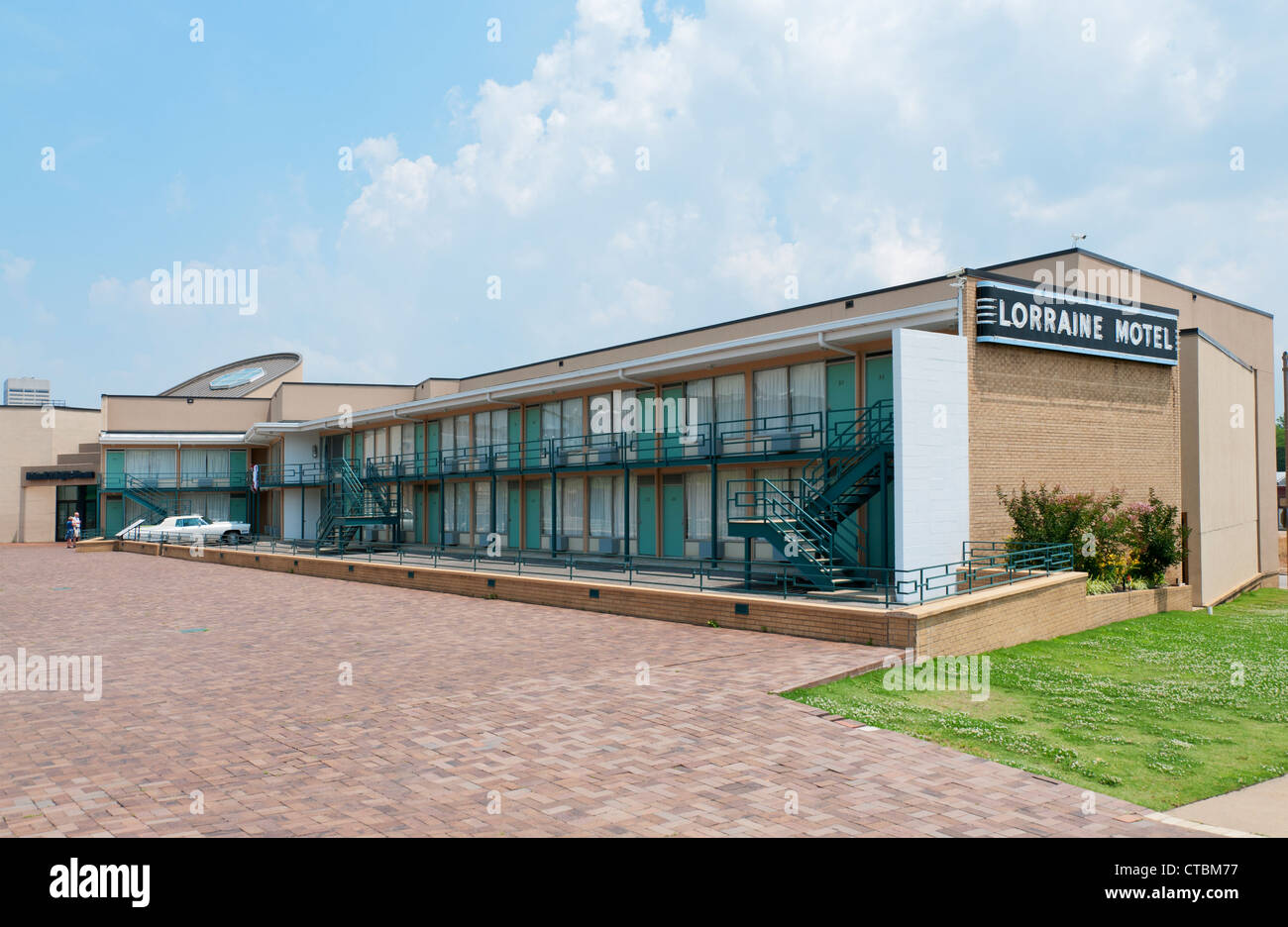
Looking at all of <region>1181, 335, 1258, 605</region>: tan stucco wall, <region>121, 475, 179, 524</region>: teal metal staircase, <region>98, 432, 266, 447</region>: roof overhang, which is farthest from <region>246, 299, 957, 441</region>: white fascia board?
<region>121, 475, 179, 524</region>: teal metal staircase

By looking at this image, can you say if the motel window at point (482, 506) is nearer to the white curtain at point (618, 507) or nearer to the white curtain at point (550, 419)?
the white curtain at point (550, 419)

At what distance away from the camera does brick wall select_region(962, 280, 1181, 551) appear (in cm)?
1908

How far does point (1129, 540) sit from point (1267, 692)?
357 inches

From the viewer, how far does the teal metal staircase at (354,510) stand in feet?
109

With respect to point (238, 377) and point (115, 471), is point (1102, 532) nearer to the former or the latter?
point (115, 471)

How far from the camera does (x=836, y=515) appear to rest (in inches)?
723

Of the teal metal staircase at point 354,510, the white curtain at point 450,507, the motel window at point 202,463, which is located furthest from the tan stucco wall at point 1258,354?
the motel window at point 202,463

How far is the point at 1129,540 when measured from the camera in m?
20.7

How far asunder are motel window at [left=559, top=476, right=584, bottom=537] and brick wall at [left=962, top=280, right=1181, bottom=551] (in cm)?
1420

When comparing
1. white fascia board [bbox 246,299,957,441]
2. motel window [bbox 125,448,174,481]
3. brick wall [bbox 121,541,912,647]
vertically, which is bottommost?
brick wall [bbox 121,541,912,647]

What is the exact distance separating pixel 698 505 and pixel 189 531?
93.1 feet

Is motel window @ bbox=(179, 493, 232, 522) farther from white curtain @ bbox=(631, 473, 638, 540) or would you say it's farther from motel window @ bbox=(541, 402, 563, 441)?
white curtain @ bbox=(631, 473, 638, 540)

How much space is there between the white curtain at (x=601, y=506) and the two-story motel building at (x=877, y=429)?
0.08m
